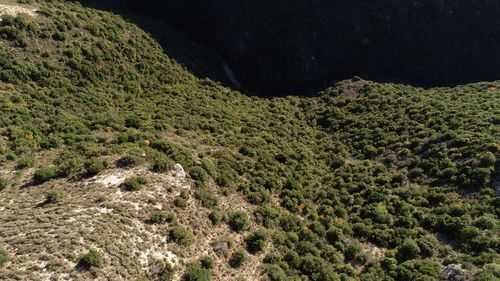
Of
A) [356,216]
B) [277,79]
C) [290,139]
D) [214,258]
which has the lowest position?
[214,258]

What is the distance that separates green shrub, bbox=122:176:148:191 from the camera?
28.5 m

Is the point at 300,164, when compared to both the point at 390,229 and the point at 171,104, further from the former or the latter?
the point at 171,104

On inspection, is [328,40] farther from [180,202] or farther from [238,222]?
[180,202]

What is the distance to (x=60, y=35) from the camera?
4838cm

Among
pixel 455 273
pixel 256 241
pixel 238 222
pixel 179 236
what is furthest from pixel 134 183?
pixel 455 273

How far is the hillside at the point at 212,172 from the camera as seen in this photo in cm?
2542

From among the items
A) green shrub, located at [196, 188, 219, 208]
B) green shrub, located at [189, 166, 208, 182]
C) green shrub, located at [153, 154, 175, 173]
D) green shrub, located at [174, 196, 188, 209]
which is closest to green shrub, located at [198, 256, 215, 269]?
green shrub, located at [174, 196, 188, 209]

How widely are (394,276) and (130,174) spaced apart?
2149cm

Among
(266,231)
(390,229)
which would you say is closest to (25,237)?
(266,231)

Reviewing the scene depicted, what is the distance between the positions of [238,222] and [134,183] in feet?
27.7

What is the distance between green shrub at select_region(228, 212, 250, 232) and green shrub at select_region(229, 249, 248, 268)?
8.82 ft

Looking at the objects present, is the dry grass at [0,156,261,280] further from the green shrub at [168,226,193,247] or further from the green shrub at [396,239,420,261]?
the green shrub at [396,239,420,261]

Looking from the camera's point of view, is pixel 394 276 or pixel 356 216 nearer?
pixel 394 276

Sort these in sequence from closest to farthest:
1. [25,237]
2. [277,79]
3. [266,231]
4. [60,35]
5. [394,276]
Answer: [25,237], [394,276], [266,231], [60,35], [277,79]
